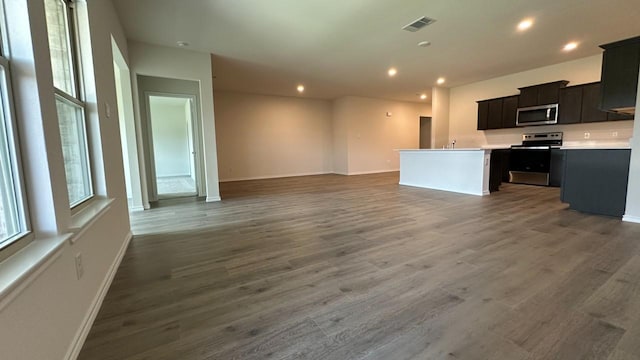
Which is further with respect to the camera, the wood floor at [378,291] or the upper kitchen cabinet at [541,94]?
the upper kitchen cabinet at [541,94]

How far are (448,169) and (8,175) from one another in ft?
20.7

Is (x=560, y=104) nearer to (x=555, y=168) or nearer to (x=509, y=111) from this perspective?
(x=509, y=111)

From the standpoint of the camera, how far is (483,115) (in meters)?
7.13

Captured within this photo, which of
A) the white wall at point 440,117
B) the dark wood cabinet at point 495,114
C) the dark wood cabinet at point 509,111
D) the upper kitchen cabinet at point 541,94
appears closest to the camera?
the upper kitchen cabinet at point 541,94

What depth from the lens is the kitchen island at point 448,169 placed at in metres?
5.32

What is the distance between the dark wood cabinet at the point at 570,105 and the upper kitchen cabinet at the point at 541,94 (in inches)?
4.2

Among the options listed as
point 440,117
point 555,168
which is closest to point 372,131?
point 440,117

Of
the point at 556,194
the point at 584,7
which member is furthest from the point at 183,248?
the point at 556,194

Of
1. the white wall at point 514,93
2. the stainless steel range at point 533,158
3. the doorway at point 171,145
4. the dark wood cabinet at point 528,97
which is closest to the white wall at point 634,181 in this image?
the white wall at point 514,93

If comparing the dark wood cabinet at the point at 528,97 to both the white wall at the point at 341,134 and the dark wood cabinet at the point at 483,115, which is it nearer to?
the dark wood cabinet at the point at 483,115

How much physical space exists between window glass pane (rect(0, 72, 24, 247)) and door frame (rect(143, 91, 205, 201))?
4167 millimetres

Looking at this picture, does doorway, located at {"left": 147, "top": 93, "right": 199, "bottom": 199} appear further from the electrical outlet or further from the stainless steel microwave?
the stainless steel microwave

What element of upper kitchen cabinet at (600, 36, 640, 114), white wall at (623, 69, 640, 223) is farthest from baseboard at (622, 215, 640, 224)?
upper kitchen cabinet at (600, 36, 640, 114)

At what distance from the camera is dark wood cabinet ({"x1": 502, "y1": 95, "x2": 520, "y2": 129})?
6523 mm
